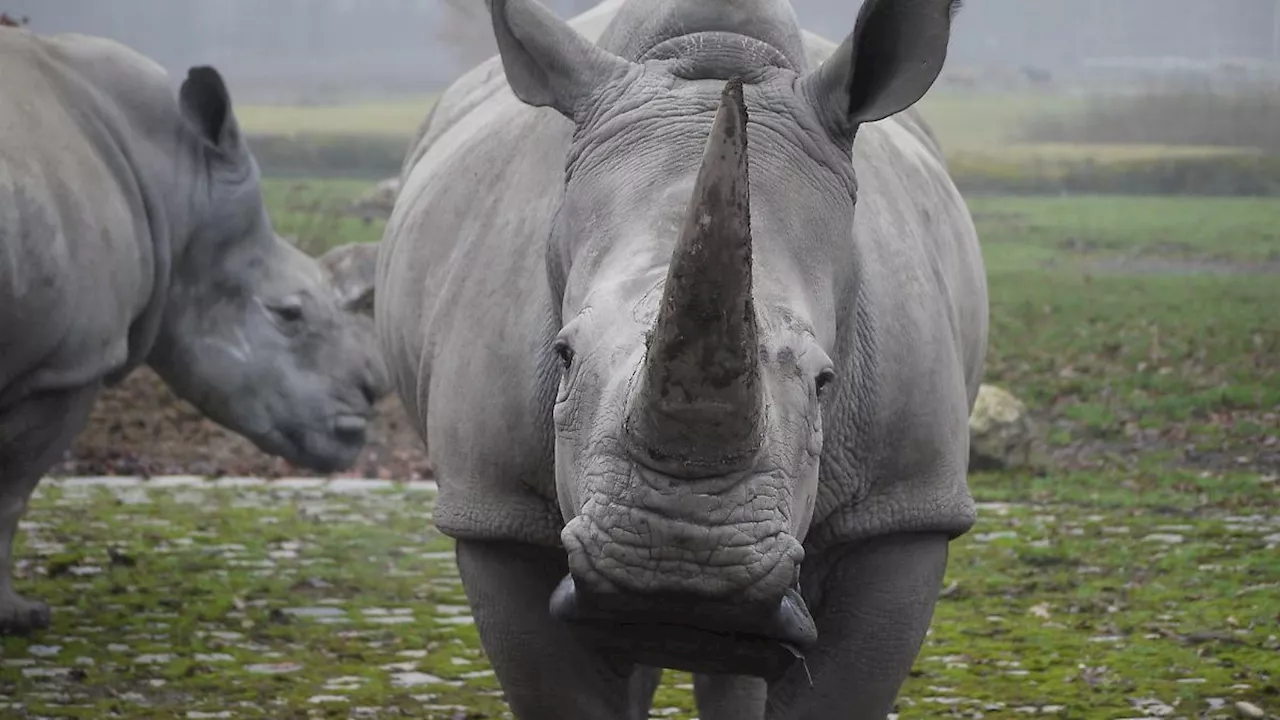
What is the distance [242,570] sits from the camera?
829cm

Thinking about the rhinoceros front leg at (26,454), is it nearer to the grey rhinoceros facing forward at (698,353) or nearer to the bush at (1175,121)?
the grey rhinoceros facing forward at (698,353)

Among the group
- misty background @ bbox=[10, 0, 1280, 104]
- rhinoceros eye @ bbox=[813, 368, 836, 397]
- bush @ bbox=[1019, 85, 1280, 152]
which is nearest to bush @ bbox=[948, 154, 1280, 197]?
bush @ bbox=[1019, 85, 1280, 152]

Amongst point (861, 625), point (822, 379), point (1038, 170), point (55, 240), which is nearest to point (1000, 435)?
point (1038, 170)

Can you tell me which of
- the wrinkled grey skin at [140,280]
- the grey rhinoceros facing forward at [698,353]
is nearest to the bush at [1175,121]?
the wrinkled grey skin at [140,280]

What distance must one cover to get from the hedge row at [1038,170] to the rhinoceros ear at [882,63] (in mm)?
8704

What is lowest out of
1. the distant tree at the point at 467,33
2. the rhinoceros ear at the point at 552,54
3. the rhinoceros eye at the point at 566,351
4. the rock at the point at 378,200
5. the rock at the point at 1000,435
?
the rock at the point at 1000,435

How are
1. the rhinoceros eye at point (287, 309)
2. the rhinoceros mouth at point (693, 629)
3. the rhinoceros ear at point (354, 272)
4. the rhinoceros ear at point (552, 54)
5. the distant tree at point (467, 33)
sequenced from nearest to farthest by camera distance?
1. the rhinoceros mouth at point (693, 629)
2. the rhinoceros ear at point (552, 54)
3. the rhinoceros eye at point (287, 309)
4. the rhinoceros ear at point (354, 272)
5. the distant tree at point (467, 33)

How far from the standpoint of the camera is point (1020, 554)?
8.38m

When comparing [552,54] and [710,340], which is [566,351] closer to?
[710,340]

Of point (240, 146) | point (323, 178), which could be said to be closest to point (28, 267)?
point (240, 146)

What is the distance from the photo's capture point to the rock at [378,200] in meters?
13.4

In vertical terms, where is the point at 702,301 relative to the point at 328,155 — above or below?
above

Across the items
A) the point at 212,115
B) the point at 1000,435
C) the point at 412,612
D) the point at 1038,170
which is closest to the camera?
the point at 412,612

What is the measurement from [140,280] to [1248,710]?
13.4 feet
